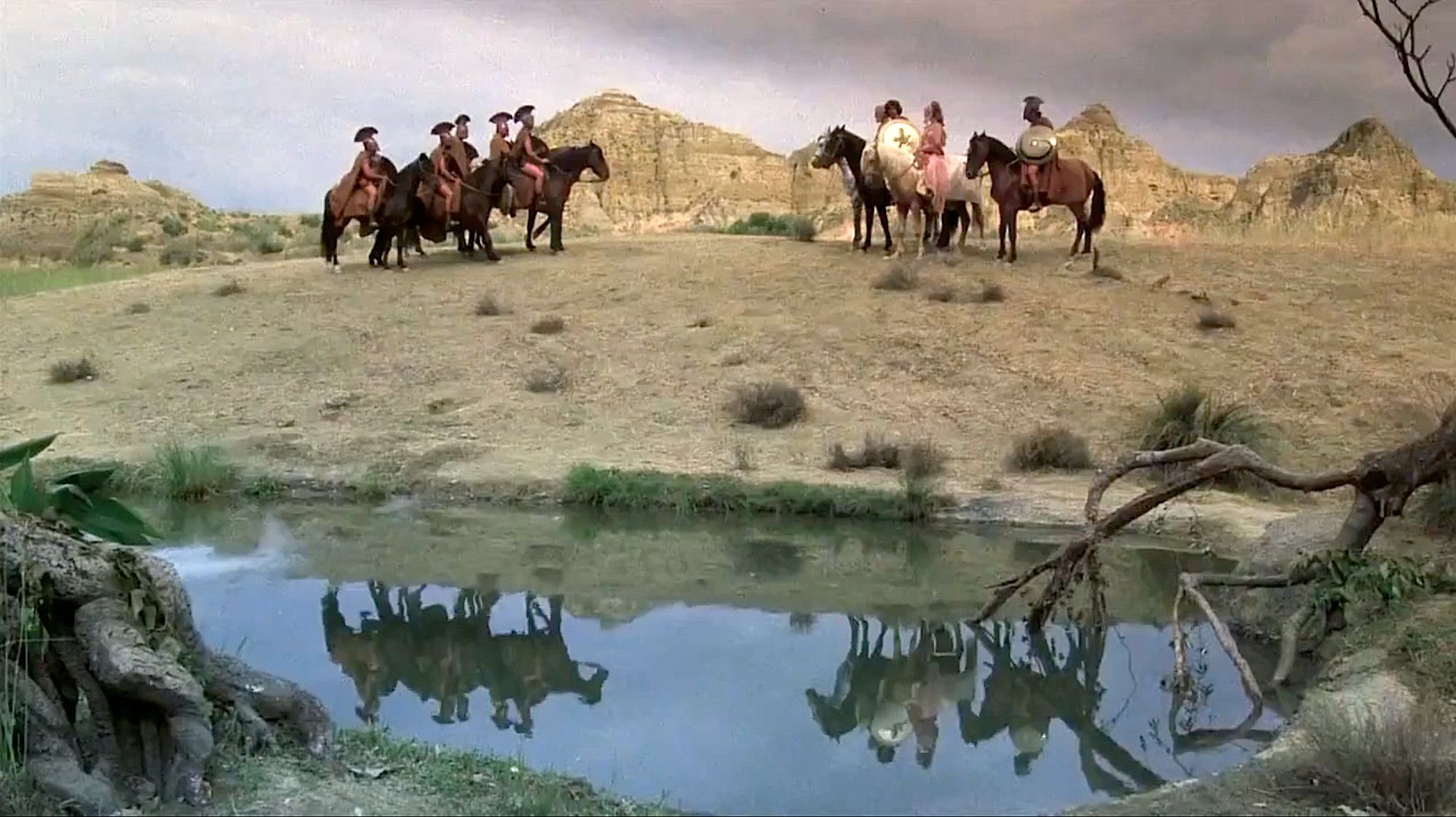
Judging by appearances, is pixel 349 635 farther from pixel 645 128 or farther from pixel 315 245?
pixel 645 128

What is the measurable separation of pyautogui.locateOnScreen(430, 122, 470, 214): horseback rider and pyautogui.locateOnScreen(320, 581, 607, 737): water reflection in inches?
635

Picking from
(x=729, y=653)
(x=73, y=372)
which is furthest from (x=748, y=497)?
(x=73, y=372)

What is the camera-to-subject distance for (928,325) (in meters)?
20.2

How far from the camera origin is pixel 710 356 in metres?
19.2

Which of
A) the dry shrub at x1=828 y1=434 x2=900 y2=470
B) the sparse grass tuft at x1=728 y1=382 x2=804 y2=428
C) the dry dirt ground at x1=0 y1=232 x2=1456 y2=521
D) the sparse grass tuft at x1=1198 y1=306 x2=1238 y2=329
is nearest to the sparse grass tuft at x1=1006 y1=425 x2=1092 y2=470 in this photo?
the dry dirt ground at x1=0 y1=232 x2=1456 y2=521

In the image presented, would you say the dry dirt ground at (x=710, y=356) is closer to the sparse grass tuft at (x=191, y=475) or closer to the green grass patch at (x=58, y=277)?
the sparse grass tuft at (x=191, y=475)

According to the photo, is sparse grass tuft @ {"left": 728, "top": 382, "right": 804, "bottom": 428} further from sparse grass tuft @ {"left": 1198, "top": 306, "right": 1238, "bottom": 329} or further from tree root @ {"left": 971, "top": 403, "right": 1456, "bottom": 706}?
tree root @ {"left": 971, "top": 403, "right": 1456, "bottom": 706}

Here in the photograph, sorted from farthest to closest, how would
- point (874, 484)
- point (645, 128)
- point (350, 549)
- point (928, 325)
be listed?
point (645, 128)
point (928, 325)
point (874, 484)
point (350, 549)

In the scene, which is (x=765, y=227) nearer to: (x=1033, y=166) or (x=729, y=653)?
(x=1033, y=166)

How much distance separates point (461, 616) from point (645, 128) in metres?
52.9

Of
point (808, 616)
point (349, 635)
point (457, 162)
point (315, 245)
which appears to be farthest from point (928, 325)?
point (315, 245)

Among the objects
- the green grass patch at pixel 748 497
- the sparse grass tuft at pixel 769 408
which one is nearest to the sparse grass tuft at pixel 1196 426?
the green grass patch at pixel 748 497

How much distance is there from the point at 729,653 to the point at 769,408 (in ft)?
26.4

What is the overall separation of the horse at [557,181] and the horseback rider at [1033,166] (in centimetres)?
788
